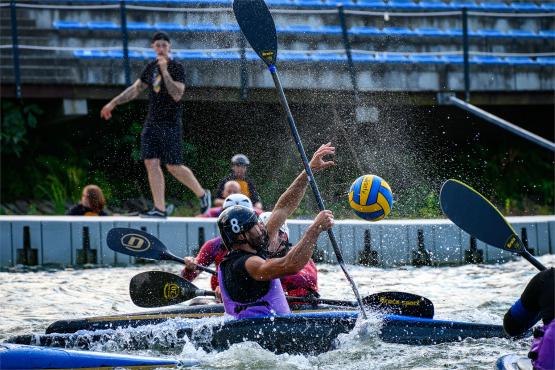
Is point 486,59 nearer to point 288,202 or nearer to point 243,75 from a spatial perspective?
point 243,75

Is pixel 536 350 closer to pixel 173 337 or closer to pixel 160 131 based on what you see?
pixel 173 337

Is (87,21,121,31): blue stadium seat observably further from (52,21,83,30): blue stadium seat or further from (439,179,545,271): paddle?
(439,179,545,271): paddle

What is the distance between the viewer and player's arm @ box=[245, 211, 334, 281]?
19.8 feet

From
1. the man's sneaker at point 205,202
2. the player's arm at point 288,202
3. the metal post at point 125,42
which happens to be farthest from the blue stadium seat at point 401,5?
the player's arm at point 288,202

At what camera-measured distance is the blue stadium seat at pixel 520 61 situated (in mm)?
15389

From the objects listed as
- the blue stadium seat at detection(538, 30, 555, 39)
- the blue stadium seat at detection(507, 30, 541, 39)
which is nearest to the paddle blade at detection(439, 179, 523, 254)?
the blue stadium seat at detection(507, 30, 541, 39)

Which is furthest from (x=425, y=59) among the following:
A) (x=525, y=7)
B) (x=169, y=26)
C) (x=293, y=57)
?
(x=169, y=26)

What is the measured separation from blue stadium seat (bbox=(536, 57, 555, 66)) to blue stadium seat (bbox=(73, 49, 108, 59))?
20.6 ft

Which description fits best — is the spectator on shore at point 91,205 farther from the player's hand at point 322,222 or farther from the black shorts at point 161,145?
the player's hand at point 322,222

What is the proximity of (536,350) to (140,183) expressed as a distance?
389 inches

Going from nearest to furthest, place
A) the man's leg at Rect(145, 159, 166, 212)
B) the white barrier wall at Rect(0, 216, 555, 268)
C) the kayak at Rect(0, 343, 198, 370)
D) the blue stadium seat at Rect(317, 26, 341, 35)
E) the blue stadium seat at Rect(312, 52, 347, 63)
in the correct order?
the kayak at Rect(0, 343, 198, 370)
the man's leg at Rect(145, 159, 166, 212)
the white barrier wall at Rect(0, 216, 555, 268)
the blue stadium seat at Rect(312, 52, 347, 63)
the blue stadium seat at Rect(317, 26, 341, 35)

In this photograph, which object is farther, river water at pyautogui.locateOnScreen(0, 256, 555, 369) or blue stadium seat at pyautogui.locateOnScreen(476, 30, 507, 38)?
blue stadium seat at pyautogui.locateOnScreen(476, 30, 507, 38)

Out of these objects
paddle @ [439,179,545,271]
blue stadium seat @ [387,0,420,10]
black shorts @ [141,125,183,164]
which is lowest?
paddle @ [439,179,545,271]

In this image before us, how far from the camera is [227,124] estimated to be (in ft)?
48.3
